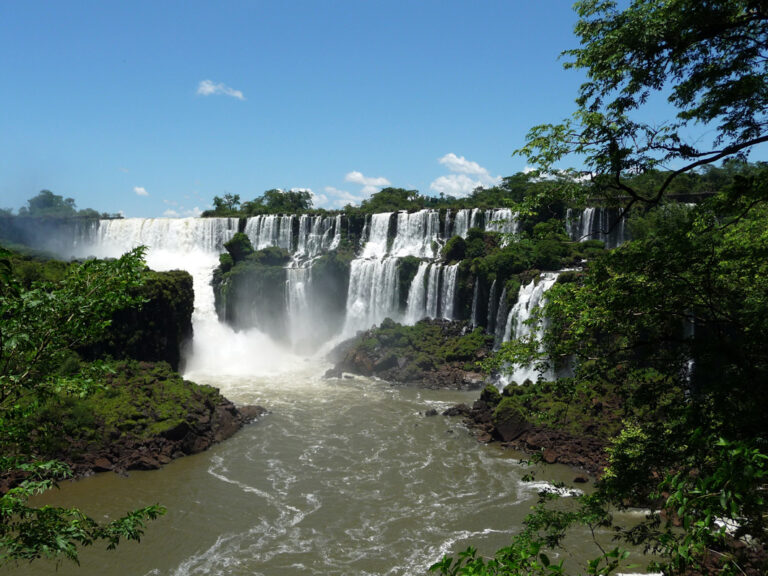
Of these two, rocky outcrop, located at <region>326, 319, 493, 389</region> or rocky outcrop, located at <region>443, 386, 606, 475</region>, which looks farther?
rocky outcrop, located at <region>326, 319, 493, 389</region>

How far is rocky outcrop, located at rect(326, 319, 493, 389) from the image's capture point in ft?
106

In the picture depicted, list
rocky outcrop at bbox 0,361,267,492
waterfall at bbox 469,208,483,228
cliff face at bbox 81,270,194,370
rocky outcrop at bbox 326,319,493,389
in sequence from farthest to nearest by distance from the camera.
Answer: waterfall at bbox 469,208,483,228 → rocky outcrop at bbox 326,319,493,389 → cliff face at bbox 81,270,194,370 → rocky outcrop at bbox 0,361,267,492

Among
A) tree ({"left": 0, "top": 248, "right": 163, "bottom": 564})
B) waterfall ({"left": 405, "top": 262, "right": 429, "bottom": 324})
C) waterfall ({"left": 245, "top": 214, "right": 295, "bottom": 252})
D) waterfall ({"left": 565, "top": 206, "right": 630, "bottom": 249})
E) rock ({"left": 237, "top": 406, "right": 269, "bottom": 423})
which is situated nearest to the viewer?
tree ({"left": 0, "top": 248, "right": 163, "bottom": 564})

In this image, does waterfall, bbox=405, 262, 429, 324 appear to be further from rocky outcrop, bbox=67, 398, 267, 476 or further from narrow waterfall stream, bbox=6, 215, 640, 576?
rocky outcrop, bbox=67, 398, 267, 476

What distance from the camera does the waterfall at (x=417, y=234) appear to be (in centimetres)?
4606

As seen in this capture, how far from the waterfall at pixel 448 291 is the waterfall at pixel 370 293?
4.07 m

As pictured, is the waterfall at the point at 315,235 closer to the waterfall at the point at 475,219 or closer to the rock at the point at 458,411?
the waterfall at the point at 475,219

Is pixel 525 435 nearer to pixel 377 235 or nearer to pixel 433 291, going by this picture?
pixel 433 291

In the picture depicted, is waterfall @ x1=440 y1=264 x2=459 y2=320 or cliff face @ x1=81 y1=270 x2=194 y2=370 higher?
waterfall @ x1=440 y1=264 x2=459 y2=320

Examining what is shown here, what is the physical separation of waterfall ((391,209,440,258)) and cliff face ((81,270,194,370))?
67.7ft

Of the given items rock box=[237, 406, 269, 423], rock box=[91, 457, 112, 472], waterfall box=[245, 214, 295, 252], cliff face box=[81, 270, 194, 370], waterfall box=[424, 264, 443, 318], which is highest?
waterfall box=[245, 214, 295, 252]

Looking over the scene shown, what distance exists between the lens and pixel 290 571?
42.1 ft

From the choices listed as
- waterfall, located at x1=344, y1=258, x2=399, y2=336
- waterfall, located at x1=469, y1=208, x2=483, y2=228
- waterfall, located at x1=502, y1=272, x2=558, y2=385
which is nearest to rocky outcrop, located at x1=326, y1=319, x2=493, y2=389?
waterfall, located at x1=502, y1=272, x2=558, y2=385

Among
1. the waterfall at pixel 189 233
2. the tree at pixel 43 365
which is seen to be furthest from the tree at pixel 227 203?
the tree at pixel 43 365
